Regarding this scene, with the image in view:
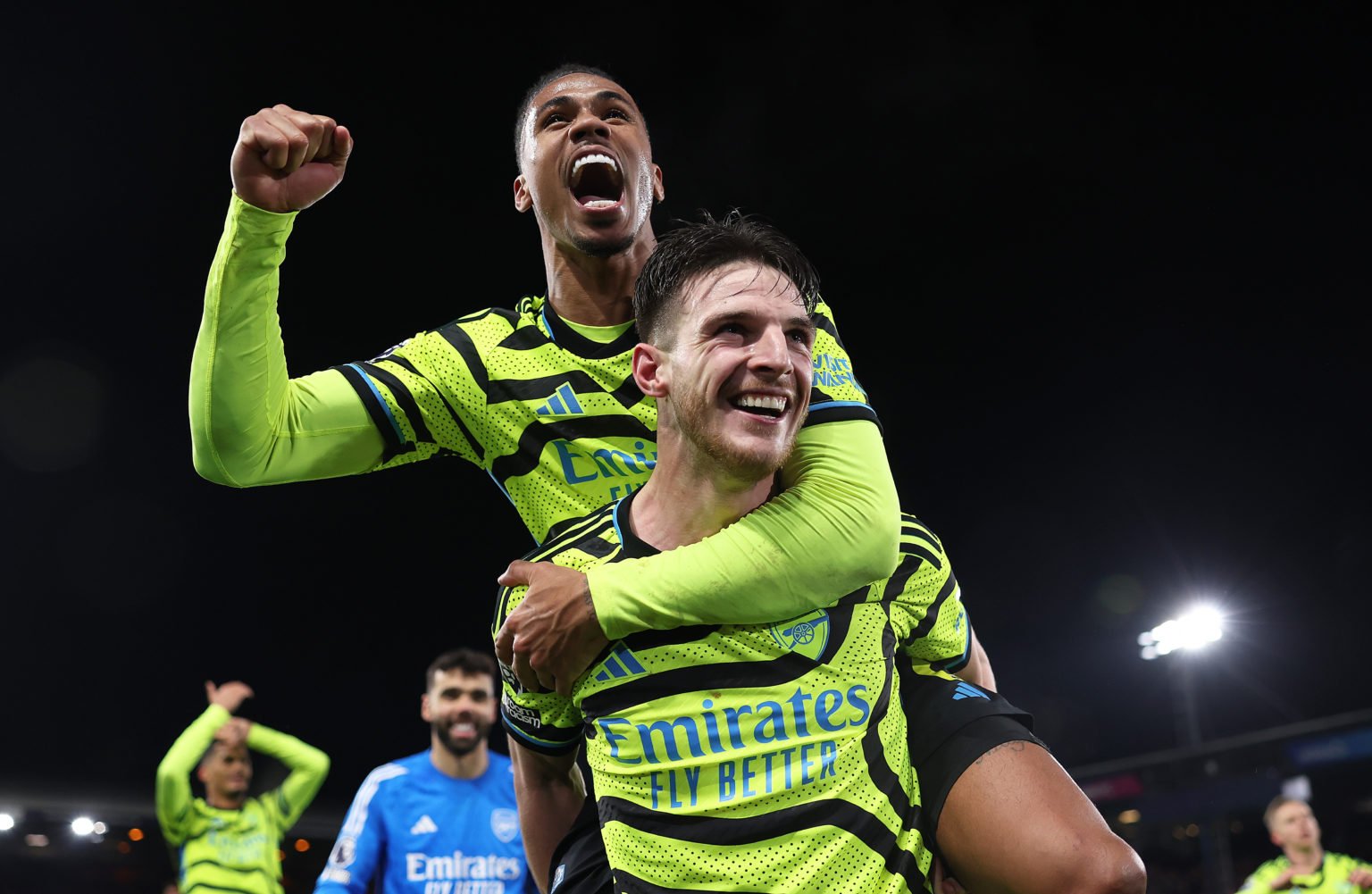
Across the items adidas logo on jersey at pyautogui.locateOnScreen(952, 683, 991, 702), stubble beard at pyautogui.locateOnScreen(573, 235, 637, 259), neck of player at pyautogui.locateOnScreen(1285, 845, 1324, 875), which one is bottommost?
adidas logo on jersey at pyautogui.locateOnScreen(952, 683, 991, 702)

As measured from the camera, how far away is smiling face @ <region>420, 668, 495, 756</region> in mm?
5742

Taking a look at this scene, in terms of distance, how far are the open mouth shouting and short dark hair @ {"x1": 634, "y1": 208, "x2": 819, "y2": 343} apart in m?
0.36

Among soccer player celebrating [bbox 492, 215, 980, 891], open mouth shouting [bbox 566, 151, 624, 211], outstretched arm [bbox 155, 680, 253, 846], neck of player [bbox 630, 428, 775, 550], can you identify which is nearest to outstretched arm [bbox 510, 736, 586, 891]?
soccer player celebrating [bbox 492, 215, 980, 891]

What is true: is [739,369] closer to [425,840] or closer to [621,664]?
[621,664]

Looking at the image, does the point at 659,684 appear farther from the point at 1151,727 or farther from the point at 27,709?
the point at 1151,727

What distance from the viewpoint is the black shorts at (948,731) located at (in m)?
2.11

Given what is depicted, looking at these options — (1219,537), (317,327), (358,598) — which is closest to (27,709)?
(358,598)

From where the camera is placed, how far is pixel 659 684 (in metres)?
2.04

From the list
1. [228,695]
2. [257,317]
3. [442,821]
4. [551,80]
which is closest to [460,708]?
[442,821]

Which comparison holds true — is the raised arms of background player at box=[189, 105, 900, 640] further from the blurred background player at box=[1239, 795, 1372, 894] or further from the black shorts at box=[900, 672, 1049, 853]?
the blurred background player at box=[1239, 795, 1372, 894]

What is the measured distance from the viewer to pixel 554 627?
205cm

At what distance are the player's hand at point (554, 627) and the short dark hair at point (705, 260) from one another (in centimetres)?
56

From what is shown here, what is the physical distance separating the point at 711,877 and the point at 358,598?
21.5 m

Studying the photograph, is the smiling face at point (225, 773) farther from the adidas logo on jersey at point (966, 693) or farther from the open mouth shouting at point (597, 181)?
the adidas logo on jersey at point (966, 693)
